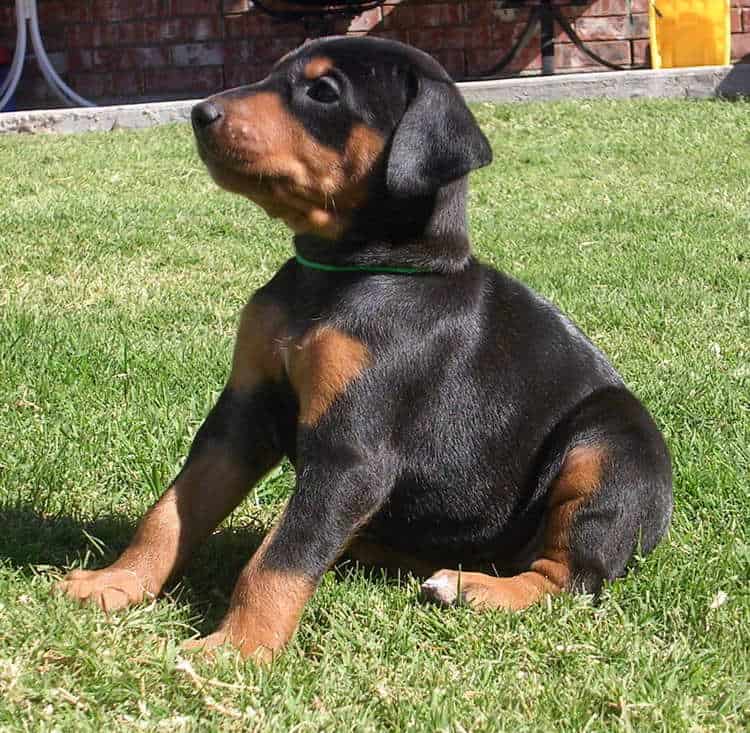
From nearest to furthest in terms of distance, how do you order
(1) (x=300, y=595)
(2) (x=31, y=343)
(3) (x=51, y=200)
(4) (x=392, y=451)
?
(1) (x=300, y=595) < (4) (x=392, y=451) < (2) (x=31, y=343) < (3) (x=51, y=200)

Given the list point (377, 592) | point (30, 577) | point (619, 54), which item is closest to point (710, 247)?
point (377, 592)

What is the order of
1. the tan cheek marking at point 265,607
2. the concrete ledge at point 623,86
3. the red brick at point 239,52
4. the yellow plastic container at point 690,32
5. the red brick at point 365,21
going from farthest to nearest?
the red brick at point 239,52 → the red brick at point 365,21 → the yellow plastic container at point 690,32 → the concrete ledge at point 623,86 → the tan cheek marking at point 265,607

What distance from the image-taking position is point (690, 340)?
552 cm

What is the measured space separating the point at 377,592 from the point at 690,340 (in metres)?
2.77

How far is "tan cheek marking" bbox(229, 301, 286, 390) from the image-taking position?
10.2 feet

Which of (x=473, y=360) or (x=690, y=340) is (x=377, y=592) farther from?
(x=690, y=340)

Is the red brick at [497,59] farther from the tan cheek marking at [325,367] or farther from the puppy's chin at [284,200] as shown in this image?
the tan cheek marking at [325,367]

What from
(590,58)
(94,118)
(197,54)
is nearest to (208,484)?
(94,118)

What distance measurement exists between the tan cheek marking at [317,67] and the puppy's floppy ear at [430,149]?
9.5 inches

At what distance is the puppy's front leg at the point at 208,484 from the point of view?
3145 mm

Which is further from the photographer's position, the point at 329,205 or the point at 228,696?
the point at 329,205

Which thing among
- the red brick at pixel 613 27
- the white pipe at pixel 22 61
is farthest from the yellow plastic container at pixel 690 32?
the white pipe at pixel 22 61

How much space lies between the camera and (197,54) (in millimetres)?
14672

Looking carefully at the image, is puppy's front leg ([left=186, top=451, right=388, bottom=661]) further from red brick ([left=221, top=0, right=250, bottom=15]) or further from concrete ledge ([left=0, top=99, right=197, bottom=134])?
red brick ([left=221, top=0, right=250, bottom=15])
